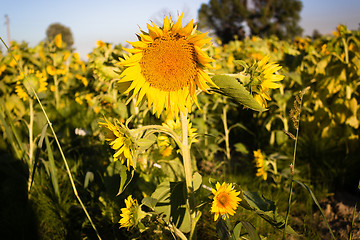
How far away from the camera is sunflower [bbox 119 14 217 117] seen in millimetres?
898

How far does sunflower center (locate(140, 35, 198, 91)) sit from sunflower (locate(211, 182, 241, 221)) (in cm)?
42

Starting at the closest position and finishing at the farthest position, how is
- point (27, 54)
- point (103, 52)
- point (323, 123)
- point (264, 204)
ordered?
point (264, 204) → point (103, 52) → point (323, 123) → point (27, 54)

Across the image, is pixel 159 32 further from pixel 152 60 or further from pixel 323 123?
pixel 323 123

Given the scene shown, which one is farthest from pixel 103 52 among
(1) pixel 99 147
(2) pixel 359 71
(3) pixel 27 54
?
(3) pixel 27 54

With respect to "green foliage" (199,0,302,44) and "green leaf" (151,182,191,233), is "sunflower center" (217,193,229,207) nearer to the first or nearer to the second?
A: "green leaf" (151,182,191,233)

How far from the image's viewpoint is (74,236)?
174 cm

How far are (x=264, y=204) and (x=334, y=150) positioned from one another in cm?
171

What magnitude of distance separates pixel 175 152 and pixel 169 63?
64cm

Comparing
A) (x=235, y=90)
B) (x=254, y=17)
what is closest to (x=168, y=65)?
(x=235, y=90)

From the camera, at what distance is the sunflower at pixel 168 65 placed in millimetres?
898

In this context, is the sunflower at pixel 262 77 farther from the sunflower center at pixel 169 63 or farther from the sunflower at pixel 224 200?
the sunflower at pixel 224 200

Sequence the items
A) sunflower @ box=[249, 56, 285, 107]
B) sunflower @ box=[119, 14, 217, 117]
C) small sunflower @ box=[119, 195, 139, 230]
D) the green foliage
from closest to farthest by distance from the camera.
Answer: sunflower @ box=[119, 14, 217, 117] < sunflower @ box=[249, 56, 285, 107] < small sunflower @ box=[119, 195, 139, 230] < the green foliage

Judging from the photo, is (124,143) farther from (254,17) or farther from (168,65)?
(254,17)

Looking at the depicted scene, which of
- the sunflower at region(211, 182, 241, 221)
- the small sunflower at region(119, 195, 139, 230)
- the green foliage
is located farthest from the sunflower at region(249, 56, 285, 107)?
the green foliage
